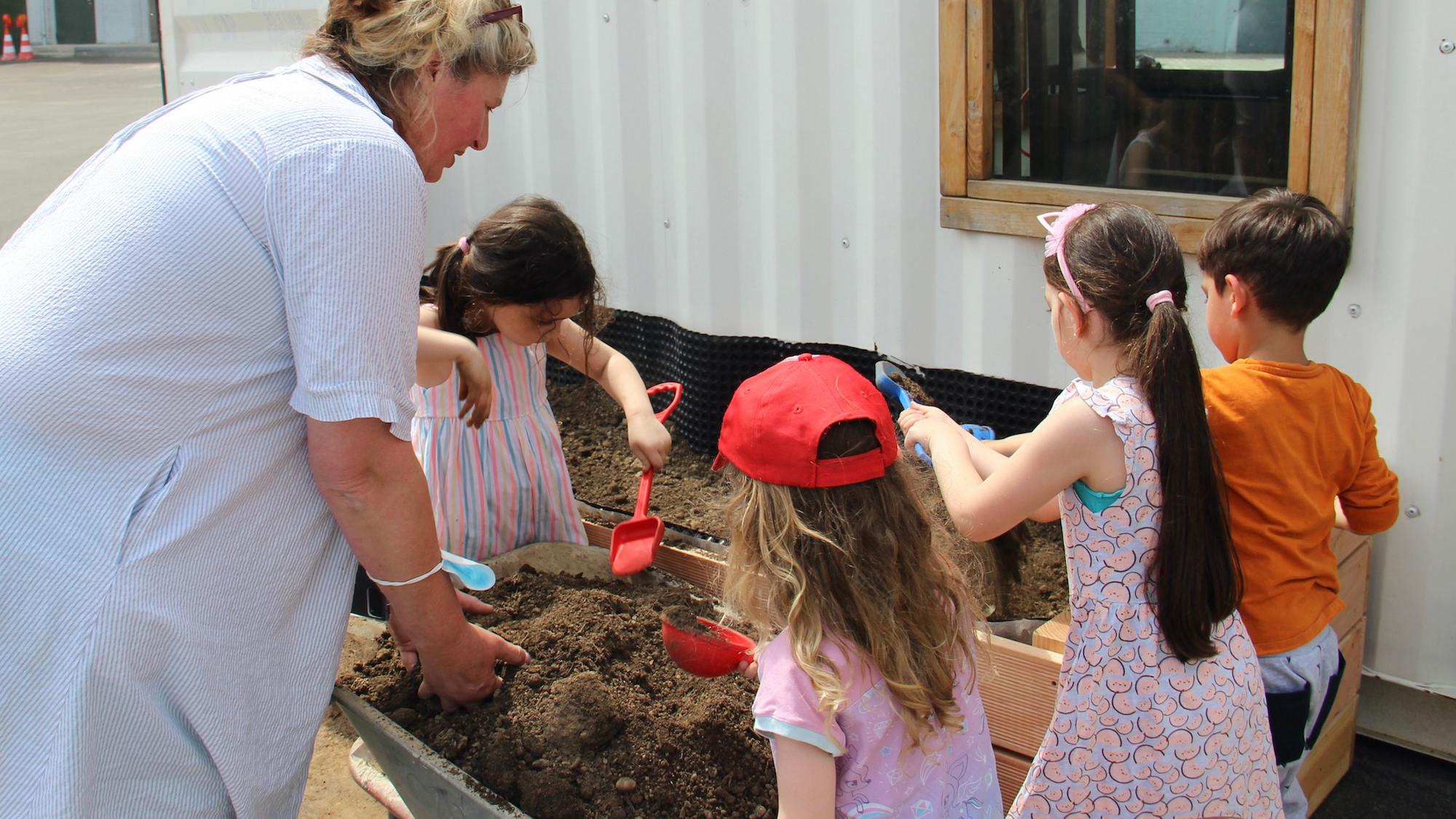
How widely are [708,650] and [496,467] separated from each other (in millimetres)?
923

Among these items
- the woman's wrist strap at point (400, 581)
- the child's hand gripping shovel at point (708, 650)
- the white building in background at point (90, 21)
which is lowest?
the child's hand gripping shovel at point (708, 650)

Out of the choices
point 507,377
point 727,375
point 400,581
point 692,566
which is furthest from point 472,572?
point 727,375

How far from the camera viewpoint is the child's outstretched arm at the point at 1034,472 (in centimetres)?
162

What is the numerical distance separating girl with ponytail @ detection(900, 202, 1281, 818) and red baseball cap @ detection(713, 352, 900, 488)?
32cm

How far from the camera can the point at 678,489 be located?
11.8ft

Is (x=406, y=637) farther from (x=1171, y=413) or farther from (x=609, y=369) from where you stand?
(x=1171, y=413)

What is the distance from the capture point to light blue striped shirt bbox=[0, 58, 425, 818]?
1.32m

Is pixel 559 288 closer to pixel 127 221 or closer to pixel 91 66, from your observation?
pixel 127 221

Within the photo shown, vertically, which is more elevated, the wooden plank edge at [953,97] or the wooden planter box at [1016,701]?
the wooden plank edge at [953,97]

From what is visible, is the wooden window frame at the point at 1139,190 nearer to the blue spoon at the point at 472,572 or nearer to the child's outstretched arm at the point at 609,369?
the child's outstretched arm at the point at 609,369

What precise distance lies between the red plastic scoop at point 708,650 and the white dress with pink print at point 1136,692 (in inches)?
18.7

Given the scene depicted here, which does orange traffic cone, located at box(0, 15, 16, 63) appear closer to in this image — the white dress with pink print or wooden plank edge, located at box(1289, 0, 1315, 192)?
wooden plank edge, located at box(1289, 0, 1315, 192)

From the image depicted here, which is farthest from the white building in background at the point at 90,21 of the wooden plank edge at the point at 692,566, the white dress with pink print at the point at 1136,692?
the white dress with pink print at the point at 1136,692

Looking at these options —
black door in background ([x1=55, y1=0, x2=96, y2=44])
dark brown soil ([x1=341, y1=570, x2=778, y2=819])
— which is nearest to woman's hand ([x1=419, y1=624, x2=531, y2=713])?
dark brown soil ([x1=341, y1=570, x2=778, y2=819])
